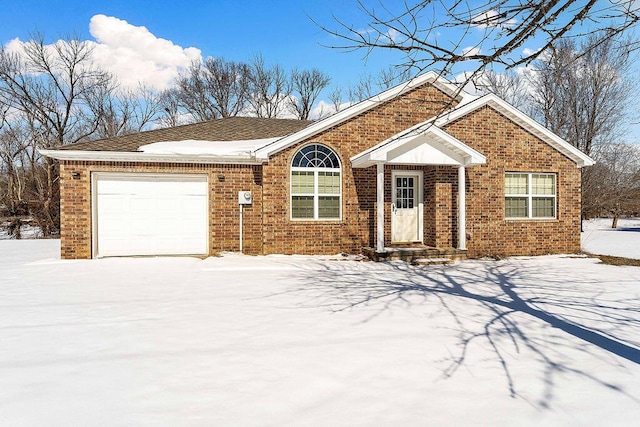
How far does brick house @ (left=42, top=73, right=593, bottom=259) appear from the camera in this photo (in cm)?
1013

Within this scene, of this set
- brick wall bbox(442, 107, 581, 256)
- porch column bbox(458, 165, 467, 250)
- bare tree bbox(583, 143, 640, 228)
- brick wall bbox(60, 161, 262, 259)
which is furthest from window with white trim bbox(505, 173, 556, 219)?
bare tree bbox(583, 143, 640, 228)

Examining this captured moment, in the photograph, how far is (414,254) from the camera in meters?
9.93

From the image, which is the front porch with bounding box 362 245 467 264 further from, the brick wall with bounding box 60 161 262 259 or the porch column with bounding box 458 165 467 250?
the brick wall with bounding box 60 161 262 259

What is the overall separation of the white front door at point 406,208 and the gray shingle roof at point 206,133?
15.7 ft

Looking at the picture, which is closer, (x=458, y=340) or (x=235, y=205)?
(x=458, y=340)

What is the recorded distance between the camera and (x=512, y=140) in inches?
446

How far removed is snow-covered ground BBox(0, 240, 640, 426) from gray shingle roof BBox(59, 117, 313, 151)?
4.87 m

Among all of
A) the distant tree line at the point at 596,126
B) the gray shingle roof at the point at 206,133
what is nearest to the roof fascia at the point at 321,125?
the gray shingle roof at the point at 206,133

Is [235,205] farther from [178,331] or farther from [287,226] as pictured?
[178,331]

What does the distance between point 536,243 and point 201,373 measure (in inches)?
444

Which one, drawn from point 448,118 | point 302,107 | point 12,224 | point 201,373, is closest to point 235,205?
point 448,118

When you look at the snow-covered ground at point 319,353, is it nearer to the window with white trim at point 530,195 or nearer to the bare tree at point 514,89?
the window with white trim at point 530,195

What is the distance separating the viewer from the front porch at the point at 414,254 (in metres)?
9.81

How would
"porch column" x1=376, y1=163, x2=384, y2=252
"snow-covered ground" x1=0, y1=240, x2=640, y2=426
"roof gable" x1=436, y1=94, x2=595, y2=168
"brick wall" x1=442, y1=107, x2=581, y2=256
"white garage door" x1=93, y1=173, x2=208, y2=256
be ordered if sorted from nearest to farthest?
"snow-covered ground" x1=0, y1=240, x2=640, y2=426 → "porch column" x1=376, y1=163, x2=384, y2=252 → "white garage door" x1=93, y1=173, x2=208, y2=256 → "roof gable" x1=436, y1=94, x2=595, y2=168 → "brick wall" x1=442, y1=107, x2=581, y2=256
